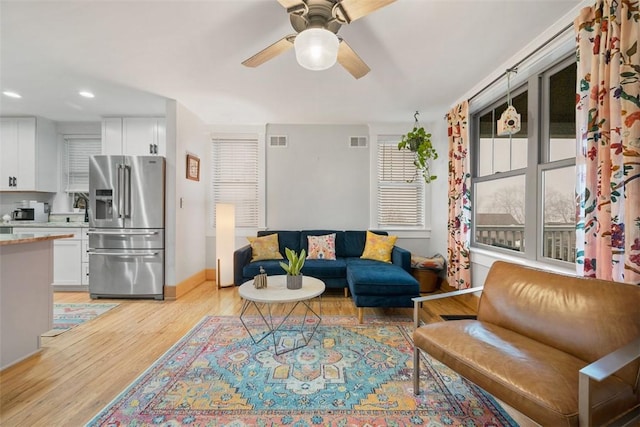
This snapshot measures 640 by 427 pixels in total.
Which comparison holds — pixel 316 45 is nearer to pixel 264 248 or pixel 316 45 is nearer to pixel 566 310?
pixel 566 310

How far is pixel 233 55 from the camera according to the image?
246 centimetres

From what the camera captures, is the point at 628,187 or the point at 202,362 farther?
the point at 202,362

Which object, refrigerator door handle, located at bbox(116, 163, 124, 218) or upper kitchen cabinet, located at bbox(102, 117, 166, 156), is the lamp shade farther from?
upper kitchen cabinet, located at bbox(102, 117, 166, 156)

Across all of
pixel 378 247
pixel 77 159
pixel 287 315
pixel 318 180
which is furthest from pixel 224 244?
pixel 77 159

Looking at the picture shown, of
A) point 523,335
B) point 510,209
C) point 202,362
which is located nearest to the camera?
point 523,335

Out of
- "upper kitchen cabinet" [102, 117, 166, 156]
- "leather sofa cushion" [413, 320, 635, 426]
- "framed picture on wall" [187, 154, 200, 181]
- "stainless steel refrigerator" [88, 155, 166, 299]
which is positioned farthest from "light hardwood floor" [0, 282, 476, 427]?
"upper kitchen cabinet" [102, 117, 166, 156]

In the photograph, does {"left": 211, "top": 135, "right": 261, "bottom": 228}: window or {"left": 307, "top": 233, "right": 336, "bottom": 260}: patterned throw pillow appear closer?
{"left": 307, "top": 233, "right": 336, "bottom": 260}: patterned throw pillow

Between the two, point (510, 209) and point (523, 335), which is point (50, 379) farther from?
point (510, 209)

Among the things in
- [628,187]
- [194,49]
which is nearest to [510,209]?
[628,187]

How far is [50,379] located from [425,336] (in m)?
2.57

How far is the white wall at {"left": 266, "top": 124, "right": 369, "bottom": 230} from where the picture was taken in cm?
441

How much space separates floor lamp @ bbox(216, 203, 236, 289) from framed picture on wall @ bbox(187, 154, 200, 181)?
0.59 metres

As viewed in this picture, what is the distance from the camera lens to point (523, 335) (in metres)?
1.60

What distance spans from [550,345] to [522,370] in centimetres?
45
